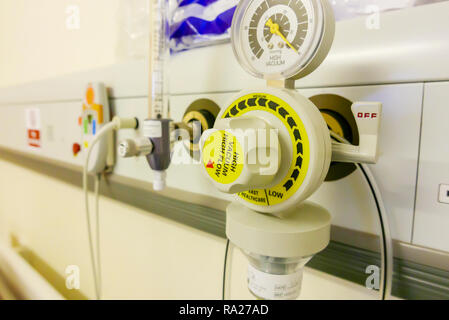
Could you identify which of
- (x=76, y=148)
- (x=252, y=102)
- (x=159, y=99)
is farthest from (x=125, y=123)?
(x=252, y=102)

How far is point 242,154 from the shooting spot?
25 cm

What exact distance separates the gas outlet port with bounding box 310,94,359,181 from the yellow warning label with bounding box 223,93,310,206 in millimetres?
124

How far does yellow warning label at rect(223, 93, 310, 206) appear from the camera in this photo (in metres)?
0.27

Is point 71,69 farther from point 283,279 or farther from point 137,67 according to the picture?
point 283,279

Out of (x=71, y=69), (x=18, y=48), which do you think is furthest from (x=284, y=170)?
(x=18, y=48)

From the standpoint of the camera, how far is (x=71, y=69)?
96cm

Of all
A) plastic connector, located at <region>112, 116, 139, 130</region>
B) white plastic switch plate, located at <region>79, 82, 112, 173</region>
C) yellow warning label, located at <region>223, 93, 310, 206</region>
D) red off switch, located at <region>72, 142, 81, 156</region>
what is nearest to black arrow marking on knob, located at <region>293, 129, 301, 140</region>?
yellow warning label, located at <region>223, 93, 310, 206</region>

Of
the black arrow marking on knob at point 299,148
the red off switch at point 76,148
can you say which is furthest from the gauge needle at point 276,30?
the red off switch at point 76,148

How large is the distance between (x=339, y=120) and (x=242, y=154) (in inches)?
7.5

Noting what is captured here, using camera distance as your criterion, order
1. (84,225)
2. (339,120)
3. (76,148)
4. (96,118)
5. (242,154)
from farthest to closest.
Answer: (84,225), (76,148), (96,118), (339,120), (242,154)

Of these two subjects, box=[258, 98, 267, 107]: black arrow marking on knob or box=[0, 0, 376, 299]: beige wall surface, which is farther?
box=[0, 0, 376, 299]: beige wall surface

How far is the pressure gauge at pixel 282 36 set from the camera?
28 cm

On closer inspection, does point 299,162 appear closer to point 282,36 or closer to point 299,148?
point 299,148

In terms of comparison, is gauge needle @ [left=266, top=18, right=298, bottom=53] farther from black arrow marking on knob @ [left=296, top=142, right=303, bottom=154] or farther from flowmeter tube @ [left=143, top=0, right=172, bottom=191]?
flowmeter tube @ [left=143, top=0, right=172, bottom=191]
